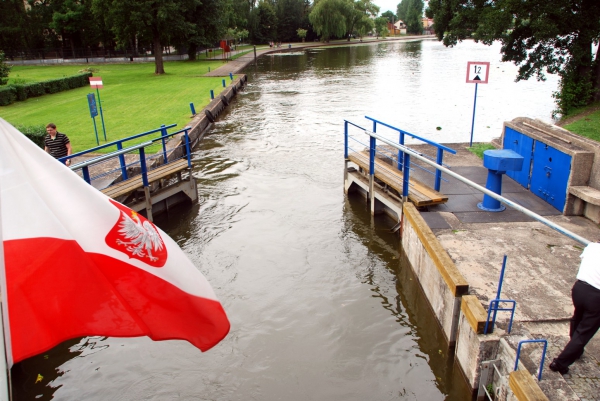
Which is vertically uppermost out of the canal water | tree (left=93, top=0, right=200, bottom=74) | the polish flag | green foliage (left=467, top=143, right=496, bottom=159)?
tree (left=93, top=0, right=200, bottom=74)

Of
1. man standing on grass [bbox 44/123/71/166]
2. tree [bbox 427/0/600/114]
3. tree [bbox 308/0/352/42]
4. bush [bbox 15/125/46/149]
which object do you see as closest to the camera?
man standing on grass [bbox 44/123/71/166]

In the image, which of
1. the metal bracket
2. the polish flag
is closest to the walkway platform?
the metal bracket

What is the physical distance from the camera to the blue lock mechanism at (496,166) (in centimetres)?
850

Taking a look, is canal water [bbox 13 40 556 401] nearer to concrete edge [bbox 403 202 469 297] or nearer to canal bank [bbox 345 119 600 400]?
canal bank [bbox 345 119 600 400]

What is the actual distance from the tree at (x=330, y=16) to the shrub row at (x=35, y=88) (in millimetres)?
49935

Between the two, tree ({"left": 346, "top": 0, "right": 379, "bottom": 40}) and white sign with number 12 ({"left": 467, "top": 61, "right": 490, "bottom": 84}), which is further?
tree ({"left": 346, "top": 0, "right": 379, "bottom": 40})

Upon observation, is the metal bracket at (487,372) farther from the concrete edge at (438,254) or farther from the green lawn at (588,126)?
the green lawn at (588,126)

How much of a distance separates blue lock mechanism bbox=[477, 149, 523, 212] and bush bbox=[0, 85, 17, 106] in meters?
25.1

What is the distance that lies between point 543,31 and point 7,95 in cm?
2495

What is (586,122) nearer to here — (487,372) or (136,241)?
(487,372)

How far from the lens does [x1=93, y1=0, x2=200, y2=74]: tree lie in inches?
1428

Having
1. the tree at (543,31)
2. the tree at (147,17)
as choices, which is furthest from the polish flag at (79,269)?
the tree at (147,17)

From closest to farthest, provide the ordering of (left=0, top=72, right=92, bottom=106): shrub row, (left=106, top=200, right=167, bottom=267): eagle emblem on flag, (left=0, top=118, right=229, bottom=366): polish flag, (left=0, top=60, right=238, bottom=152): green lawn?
(left=0, top=118, right=229, bottom=366): polish flag, (left=106, top=200, right=167, bottom=267): eagle emblem on flag, (left=0, top=60, right=238, bottom=152): green lawn, (left=0, top=72, right=92, bottom=106): shrub row

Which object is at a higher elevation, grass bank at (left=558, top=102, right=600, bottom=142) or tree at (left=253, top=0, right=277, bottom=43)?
tree at (left=253, top=0, right=277, bottom=43)
